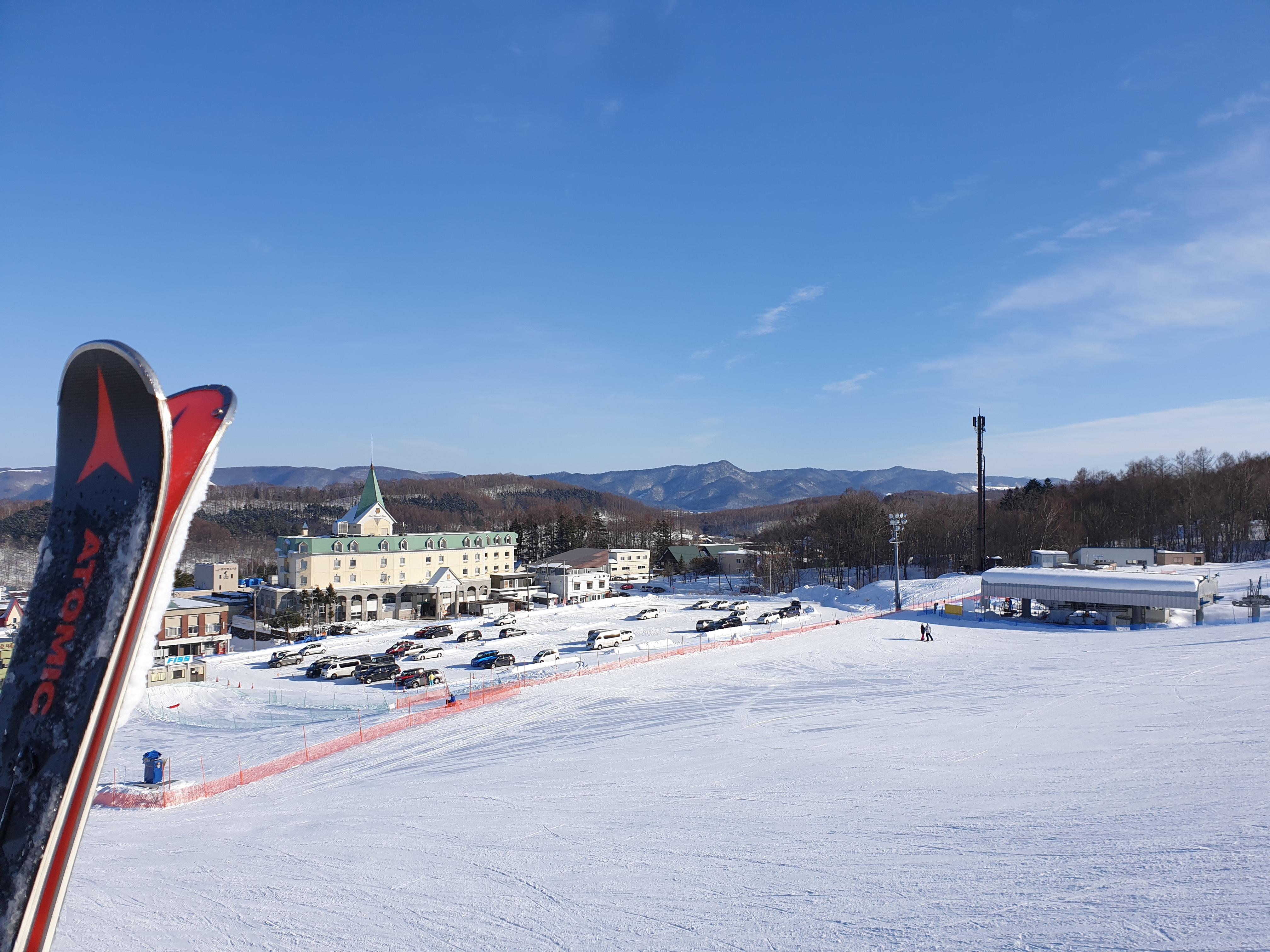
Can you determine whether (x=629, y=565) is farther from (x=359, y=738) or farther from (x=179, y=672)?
(x=359, y=738)

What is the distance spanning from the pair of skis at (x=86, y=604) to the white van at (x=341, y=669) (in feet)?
84.2

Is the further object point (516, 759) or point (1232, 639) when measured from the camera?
point (1232, 639)

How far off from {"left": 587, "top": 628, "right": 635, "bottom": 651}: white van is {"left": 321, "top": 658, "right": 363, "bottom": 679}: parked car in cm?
1001

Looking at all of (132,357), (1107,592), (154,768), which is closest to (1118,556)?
(1107,592)

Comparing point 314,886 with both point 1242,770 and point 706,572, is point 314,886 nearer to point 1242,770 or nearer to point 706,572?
point 1242,770

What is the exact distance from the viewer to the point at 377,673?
27.8 metres

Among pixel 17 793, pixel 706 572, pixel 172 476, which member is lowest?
pixel 706 572

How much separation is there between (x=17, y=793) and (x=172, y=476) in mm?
2239

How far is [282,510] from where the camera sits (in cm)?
15975

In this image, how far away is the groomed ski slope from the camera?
7.03 metres

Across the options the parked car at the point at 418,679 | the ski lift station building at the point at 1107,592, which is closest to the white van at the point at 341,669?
the parked car at the point at 418,679

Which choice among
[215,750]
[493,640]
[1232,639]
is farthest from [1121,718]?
[493,640]

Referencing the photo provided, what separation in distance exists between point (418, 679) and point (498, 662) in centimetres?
394

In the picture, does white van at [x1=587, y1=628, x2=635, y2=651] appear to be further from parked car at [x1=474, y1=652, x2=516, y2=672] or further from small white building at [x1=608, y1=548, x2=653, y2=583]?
small white building at [x1=608, y1=548, x2=653, y2=583]
